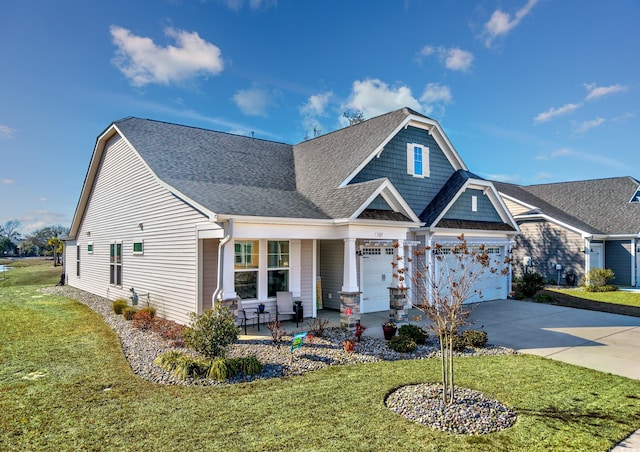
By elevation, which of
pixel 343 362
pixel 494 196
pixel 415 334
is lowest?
pixel 343 362

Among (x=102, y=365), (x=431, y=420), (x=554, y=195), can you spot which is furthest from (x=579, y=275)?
(x=102, y=365)

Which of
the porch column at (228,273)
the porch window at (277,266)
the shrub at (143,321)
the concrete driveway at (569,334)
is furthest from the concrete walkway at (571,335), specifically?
the shrub at (143,321)

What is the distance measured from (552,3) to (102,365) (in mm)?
16288

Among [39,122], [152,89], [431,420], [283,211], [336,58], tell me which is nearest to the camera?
[431,420]

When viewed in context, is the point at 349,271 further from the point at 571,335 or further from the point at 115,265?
the point at 115,265

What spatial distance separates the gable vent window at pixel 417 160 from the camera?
15656mm

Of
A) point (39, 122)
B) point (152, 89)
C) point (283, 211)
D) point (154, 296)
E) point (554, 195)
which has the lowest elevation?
point (154, 296)

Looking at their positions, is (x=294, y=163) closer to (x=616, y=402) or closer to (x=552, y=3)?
(x=552, y=3)

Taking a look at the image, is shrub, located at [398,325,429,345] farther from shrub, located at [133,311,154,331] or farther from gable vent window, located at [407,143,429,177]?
gable vent window, located at [407,143,429,177]

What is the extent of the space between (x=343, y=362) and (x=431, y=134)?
39.4 feet

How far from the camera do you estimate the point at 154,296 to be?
13.0m

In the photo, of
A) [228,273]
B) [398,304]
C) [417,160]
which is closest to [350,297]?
[398,304]

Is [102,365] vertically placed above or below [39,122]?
below

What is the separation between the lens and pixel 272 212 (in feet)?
34.0
